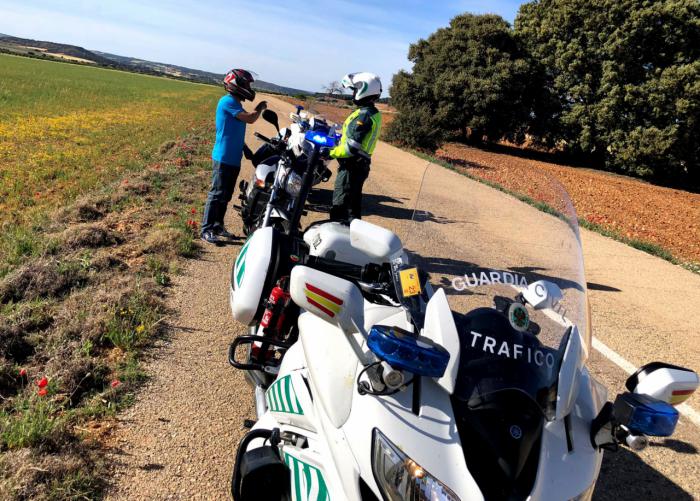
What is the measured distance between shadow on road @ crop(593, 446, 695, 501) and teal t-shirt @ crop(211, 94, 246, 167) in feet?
17.1

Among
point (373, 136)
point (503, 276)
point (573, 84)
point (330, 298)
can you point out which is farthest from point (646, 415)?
point (573, 84)

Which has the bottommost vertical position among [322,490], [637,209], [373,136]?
[637,209]

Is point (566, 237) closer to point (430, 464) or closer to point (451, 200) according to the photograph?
point (451, 200)

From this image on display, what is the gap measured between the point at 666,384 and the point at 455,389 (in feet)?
2.43

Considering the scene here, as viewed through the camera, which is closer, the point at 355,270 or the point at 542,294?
the point at 542,294

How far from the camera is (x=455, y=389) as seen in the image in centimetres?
158

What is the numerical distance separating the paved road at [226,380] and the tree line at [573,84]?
18015 mm

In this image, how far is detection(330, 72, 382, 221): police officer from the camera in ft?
17.8

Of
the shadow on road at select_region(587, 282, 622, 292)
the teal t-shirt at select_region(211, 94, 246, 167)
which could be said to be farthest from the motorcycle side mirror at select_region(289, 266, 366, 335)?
the shadow on road at select_region(587, 282, 622, 292)

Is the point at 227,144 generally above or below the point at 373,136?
below

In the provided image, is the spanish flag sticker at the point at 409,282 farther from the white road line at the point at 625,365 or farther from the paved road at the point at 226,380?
the white road line at the point at 625,365

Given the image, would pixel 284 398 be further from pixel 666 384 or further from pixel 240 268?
pixel 666 384

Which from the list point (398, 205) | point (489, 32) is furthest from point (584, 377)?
point (489, 32)

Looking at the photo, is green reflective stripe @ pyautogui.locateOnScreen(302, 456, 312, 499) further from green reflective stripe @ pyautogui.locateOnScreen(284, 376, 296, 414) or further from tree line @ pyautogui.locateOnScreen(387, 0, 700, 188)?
tree line @ pyautogui.locateOnScreen(387, 0, 700, 188)
